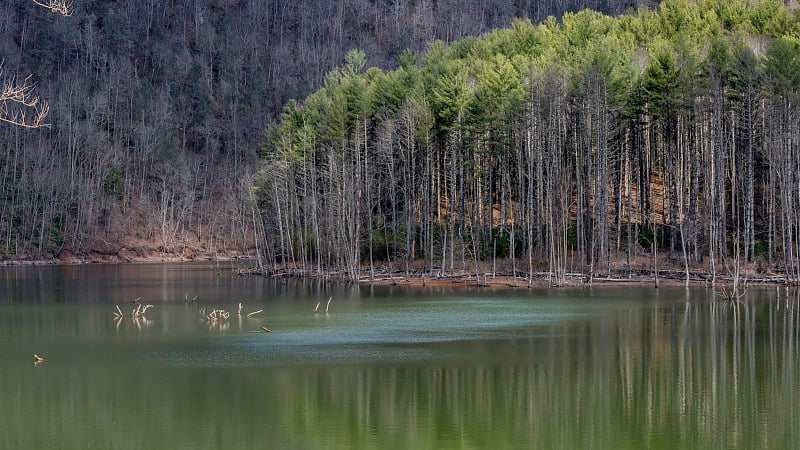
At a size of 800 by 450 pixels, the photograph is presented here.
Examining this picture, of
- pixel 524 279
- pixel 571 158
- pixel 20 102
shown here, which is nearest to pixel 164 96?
pixel 571 158

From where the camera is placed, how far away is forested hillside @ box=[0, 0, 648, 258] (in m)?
96.9

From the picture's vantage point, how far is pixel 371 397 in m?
21.7

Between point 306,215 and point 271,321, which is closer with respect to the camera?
point 271,321

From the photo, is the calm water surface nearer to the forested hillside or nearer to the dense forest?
the dense forest

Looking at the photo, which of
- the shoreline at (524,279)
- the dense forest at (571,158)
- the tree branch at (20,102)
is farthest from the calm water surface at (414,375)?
the dense forest at (571,158)

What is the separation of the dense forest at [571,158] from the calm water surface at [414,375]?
11409 millimetres

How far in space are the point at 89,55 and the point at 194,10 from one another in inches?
1093

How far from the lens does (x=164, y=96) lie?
116 m

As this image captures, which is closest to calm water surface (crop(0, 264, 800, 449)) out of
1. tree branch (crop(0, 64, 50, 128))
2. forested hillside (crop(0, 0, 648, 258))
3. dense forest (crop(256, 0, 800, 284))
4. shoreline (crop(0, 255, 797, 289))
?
shoreline (crop(0, 255, 797, 289))

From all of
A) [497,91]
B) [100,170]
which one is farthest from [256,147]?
[497,91]

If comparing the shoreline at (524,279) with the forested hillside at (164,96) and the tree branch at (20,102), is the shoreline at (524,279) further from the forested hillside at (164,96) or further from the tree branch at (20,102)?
the tree branch at (20,102)

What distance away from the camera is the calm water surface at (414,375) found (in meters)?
18.3

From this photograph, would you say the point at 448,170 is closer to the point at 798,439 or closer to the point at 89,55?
the point at 798,439

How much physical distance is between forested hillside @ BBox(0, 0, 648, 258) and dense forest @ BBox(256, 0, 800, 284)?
11596 millimetres
